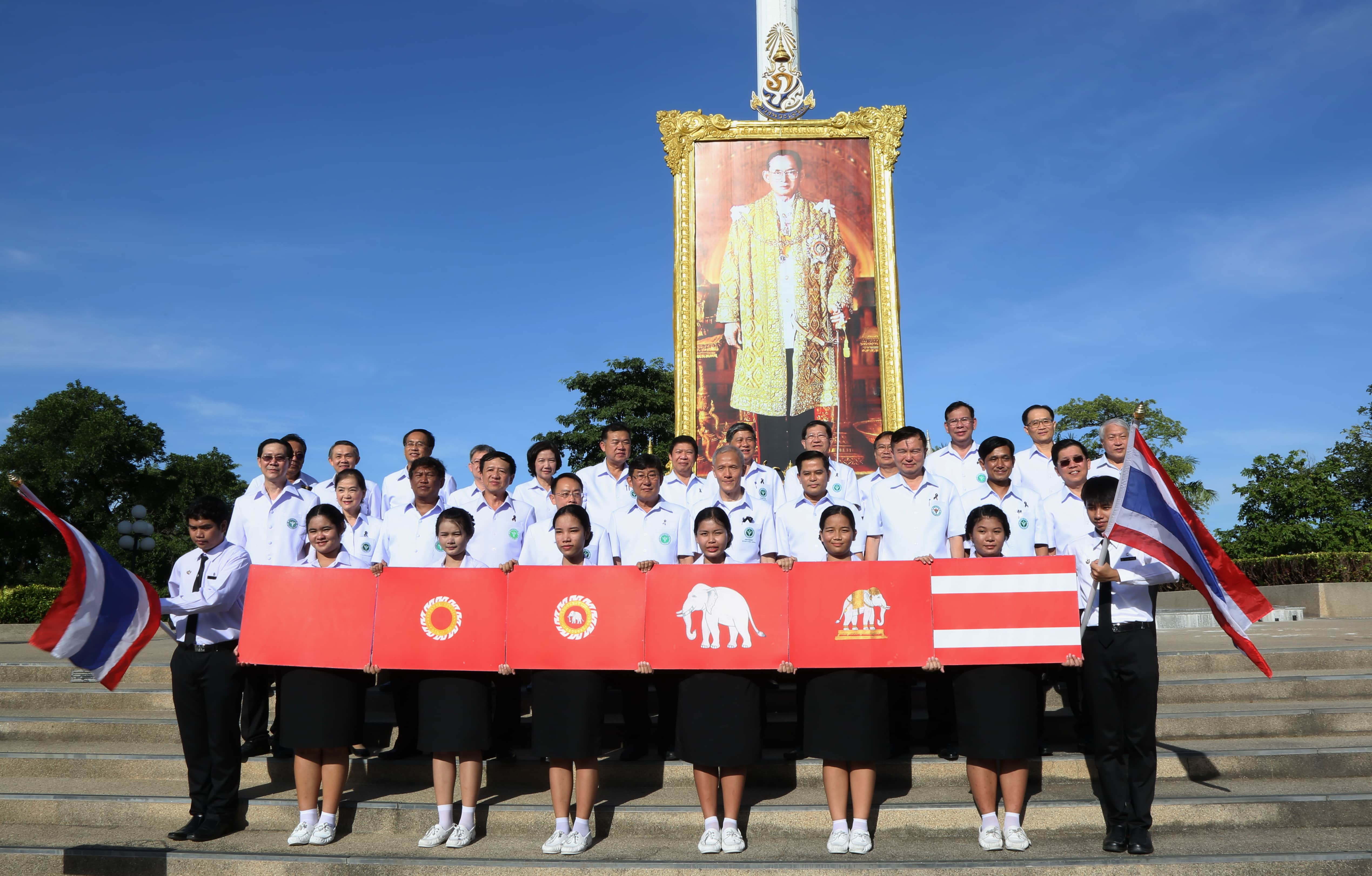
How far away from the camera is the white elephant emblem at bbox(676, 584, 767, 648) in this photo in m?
5.07

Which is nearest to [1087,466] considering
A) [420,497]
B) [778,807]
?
[778,807]

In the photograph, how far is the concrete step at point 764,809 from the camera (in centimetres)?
527

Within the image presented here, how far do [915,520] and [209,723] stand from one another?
16.1ft

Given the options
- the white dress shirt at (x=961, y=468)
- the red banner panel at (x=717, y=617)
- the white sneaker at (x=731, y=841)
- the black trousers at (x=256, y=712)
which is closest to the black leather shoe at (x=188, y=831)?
the black trousers at (x=256, y=712)

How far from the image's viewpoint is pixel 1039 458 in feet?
26.2

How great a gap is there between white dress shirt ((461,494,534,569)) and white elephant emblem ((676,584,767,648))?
6.69 ft

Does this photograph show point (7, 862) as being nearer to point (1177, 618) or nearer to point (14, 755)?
point (14, 755)

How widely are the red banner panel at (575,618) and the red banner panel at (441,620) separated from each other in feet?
0.36

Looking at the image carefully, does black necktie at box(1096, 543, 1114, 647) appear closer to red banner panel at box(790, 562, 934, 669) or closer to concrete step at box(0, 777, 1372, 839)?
red banner panel at box(790, 562, 934, 669)

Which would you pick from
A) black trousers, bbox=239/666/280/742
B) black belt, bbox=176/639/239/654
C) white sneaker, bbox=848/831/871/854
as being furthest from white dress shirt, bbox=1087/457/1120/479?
black trousers, bbox=239/666/280/742

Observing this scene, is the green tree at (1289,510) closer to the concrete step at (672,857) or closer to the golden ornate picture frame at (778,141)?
the golden ornate picture frame at (778,141)

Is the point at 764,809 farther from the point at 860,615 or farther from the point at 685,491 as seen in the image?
the point at 685,491

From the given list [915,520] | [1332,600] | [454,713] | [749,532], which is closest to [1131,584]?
[915,520]

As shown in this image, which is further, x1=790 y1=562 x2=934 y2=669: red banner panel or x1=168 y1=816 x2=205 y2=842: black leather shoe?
x1=168 y1=816 x2=205 y2=842: black leather shoe
